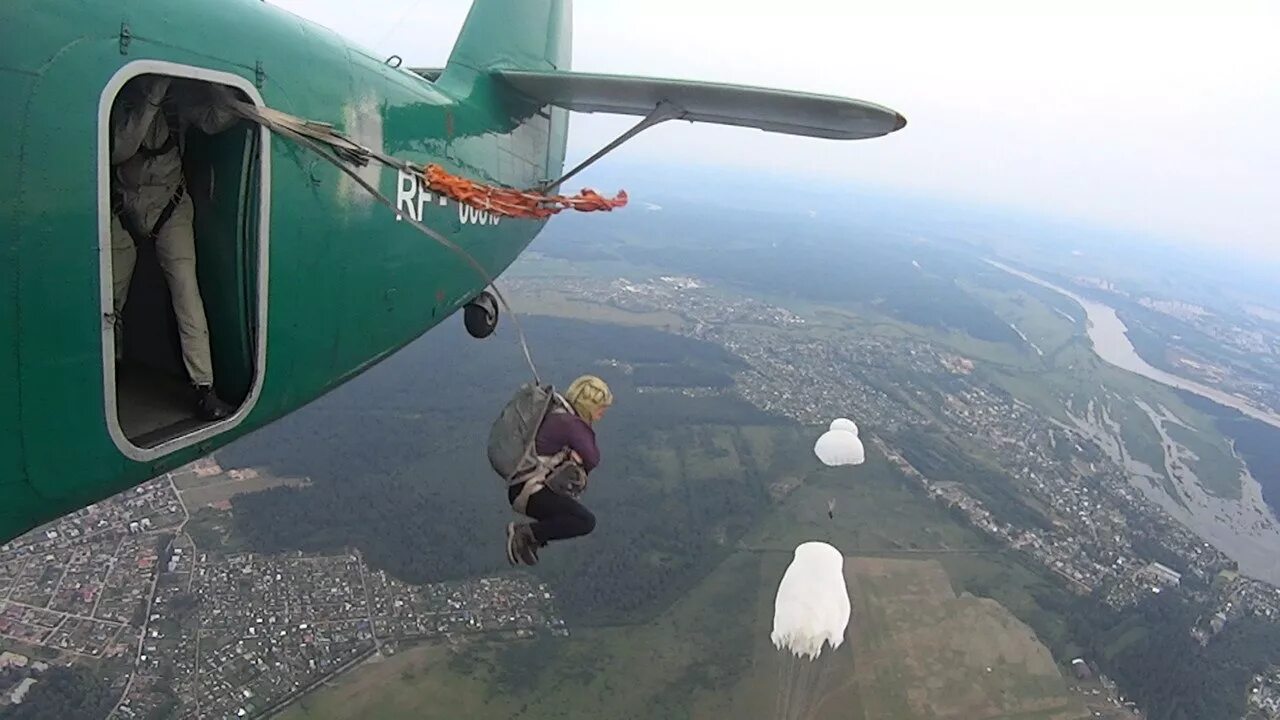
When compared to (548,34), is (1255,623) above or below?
below

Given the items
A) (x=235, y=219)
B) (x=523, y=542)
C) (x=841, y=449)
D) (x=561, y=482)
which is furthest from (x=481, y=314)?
(x=841, y=449)

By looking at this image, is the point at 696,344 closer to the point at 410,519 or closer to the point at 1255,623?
the point at 410,519

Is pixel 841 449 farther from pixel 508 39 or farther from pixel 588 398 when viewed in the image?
pixel 588 398

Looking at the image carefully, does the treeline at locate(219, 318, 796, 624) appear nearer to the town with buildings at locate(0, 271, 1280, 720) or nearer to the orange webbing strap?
the town with buildings at locate(0, 271, 1280, 720)

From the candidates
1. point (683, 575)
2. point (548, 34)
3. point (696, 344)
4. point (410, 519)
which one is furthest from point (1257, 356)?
point (548, 34)

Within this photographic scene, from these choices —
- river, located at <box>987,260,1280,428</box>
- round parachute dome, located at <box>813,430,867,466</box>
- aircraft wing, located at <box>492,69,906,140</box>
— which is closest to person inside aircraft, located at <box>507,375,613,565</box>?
aircraft wing, located at <box>492,69,906,140</box>

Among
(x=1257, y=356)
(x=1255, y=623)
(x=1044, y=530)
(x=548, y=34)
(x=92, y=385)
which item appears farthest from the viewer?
(x=1257, y=356)
